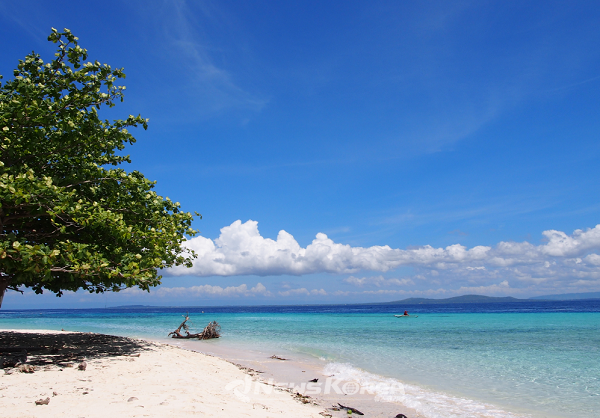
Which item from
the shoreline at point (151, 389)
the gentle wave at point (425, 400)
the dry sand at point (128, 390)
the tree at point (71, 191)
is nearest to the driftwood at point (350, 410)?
the shoreline at point (151, 389)

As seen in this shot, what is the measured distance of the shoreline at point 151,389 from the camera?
6.58m

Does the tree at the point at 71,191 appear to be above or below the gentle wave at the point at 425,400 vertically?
above

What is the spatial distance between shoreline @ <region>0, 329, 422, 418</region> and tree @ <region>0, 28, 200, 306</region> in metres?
2.37

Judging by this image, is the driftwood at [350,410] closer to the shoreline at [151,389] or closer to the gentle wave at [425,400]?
the shoreline at [151,389]

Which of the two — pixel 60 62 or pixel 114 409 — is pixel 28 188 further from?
pixel 114 409

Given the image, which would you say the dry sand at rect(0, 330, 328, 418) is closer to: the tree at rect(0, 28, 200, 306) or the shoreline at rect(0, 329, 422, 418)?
the shoreline at rect(0, 329, 422, 418)

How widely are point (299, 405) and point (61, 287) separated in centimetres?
1088

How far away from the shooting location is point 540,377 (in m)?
13.1

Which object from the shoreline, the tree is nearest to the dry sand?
the shoreline

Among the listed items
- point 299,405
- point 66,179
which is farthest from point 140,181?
point 299,405

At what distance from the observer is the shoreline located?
21.6 ft

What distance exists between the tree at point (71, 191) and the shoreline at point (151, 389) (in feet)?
7.76

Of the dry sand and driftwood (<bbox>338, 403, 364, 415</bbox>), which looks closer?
the dry sand

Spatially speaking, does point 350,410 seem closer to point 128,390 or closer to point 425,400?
point 425,400
